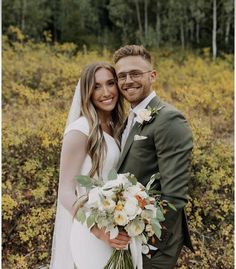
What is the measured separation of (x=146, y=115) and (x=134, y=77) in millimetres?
249

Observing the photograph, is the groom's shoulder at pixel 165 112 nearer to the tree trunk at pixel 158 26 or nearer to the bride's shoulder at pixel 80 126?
the bride's shoulder at pixel 80 126

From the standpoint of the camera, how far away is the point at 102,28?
25297mm

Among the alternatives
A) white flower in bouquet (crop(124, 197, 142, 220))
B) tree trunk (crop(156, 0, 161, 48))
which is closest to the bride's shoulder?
white flower in bouquet (crop(124, 197, 142, 220))

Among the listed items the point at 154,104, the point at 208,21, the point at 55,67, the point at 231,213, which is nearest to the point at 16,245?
the point at 231,213

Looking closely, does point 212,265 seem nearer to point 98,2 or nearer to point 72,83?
point 72,83

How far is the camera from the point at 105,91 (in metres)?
2.33

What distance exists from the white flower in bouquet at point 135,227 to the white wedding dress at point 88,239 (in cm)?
45

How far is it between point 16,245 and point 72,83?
514 cm

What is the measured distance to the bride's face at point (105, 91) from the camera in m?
2.33

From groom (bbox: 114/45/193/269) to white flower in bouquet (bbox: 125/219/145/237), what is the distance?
200mm

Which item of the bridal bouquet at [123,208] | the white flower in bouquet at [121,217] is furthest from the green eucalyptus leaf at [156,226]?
the white flower in bouquet at [121,217]

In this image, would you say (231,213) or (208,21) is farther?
(208,21)

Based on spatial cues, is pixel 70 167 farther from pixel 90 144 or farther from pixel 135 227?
pixel 135 227

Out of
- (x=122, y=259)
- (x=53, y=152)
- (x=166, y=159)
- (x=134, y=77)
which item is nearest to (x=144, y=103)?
(x=134, y=77)
